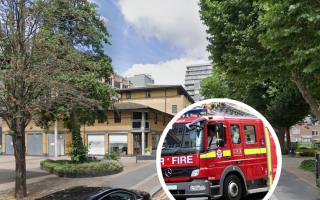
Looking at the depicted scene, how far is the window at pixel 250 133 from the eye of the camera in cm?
211

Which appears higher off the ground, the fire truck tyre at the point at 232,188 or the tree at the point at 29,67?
the tree at the point at 29,67

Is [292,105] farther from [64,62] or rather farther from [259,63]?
[64,62]

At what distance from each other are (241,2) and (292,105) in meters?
21.4

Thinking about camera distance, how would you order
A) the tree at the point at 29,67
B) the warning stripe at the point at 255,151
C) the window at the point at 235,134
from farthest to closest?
the tree at the point at 29,67 → the window at the point at 235,134 → the warning stripe at the point at 255,151

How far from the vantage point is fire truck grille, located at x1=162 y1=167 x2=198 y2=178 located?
1958 mm

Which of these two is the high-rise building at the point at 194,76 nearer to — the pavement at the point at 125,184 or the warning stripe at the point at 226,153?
the pavement at the point at 125,184

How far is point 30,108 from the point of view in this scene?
1391 centimetres

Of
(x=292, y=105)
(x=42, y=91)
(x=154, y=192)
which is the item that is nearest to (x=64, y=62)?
(x=42, y=91)

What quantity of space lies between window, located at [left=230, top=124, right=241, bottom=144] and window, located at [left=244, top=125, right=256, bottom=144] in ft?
0.15

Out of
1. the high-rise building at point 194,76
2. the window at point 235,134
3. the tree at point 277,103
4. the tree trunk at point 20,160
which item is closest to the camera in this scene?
the window at point 235,134

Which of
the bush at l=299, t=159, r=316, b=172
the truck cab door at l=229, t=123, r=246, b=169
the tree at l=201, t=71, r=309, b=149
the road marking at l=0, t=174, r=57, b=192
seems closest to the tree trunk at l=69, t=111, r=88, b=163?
the road marking at l=0, t=174, r=57, b=192

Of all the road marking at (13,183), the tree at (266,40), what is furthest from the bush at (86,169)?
the tree at (266,40)

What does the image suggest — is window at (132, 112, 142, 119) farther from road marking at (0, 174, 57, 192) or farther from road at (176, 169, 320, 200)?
road at (176, 169, 320, 200)

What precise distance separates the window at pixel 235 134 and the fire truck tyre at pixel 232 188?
0.66ft
